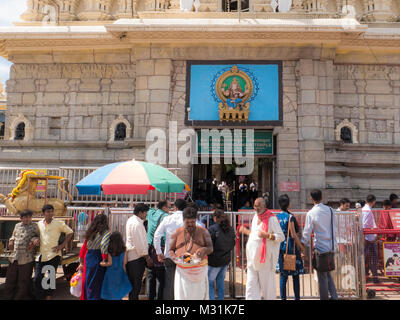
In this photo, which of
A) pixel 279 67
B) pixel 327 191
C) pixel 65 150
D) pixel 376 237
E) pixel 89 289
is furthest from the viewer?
pixel 65 150

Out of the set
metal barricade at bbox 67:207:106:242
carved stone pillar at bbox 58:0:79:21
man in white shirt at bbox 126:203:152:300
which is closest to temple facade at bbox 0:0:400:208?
carved stone pillar at bbox 58:0:79:21

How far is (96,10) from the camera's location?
1611cm

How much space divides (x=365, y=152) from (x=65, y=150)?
43.8 feet

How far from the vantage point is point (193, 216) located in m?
4.61

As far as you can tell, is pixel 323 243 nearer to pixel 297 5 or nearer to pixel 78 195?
pixel 78 195

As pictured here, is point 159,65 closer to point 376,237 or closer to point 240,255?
point 240,255

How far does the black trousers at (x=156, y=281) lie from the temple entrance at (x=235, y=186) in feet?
26.2

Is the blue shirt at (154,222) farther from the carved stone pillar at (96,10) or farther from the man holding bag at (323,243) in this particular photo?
the carved stone pillar at (96,10)

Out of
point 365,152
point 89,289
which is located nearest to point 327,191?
point 365,152

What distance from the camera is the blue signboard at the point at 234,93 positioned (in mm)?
13164

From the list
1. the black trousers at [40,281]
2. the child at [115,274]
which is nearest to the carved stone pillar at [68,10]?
the black trousers at [40,281]

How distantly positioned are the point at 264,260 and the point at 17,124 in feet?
46.5

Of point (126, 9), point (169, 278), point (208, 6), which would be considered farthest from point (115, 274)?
point (126, 9)

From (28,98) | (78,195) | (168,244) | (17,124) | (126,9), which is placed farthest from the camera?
(126,9)
